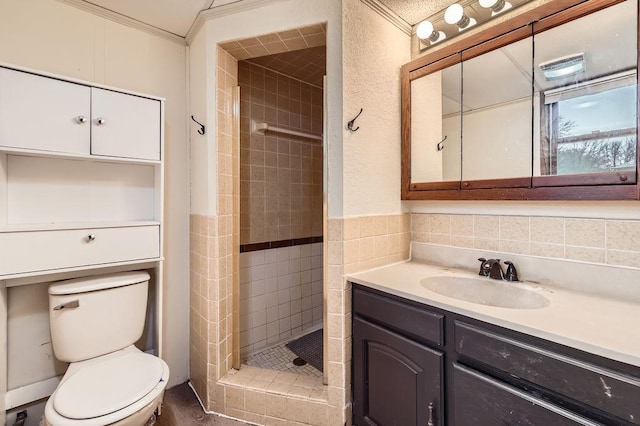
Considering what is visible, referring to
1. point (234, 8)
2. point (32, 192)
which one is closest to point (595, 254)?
point (234, 8)

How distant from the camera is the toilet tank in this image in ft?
4.55

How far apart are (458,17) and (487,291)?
4.63ft

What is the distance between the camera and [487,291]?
140 centimetres

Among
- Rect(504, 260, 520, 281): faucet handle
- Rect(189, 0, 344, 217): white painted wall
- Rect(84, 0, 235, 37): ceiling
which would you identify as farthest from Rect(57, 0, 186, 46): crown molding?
Rect(504, 260, 520, 281): faucet handle

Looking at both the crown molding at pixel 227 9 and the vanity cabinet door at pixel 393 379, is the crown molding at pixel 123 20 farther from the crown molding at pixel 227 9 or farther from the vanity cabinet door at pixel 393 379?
the vanity cabinet door at pixel 393 379

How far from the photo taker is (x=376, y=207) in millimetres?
1597

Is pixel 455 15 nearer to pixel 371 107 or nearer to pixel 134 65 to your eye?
pixel 371 107

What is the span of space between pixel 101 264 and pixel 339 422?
1437 millimetres

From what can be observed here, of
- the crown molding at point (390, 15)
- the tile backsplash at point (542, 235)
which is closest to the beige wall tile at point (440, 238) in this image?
the tile backsplash at point (542, 235)

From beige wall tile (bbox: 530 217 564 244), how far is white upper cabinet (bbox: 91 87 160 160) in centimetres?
196

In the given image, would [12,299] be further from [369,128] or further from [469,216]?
[469,216]

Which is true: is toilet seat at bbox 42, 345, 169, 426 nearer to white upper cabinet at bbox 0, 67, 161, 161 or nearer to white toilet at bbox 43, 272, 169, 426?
white toilet at bbox 43, 272, 169, 426

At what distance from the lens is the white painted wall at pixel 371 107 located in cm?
143

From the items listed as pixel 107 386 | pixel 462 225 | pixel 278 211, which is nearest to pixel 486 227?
pixel 462 225
